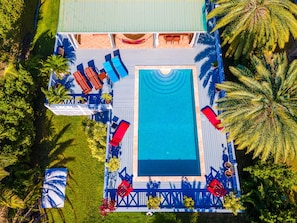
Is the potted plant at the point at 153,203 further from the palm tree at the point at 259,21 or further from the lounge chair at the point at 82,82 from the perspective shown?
the palm tree at the point at 259,21

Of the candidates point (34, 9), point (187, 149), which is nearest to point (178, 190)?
point (187, 149)

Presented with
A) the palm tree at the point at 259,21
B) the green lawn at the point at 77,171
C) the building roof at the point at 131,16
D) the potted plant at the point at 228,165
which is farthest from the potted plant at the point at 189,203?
the building roof at the point at 131,16

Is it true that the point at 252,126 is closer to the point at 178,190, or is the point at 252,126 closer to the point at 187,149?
the point at 187,149

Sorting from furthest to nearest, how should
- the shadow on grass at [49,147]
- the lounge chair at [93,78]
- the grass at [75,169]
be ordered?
the lounge chair at [93,78] → the shadow on grass at [49,147] → the grass at [75,169]

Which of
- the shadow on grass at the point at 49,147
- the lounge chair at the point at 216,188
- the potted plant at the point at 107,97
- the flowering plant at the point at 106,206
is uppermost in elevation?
the potted plant at the point at 107,97

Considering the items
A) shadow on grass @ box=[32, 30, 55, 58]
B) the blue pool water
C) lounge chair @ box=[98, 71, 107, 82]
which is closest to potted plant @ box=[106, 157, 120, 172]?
the blue pool water

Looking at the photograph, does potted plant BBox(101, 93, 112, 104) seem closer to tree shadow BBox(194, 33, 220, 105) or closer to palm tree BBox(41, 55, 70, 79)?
palm tree BBox(41, 55, 70, 79)
